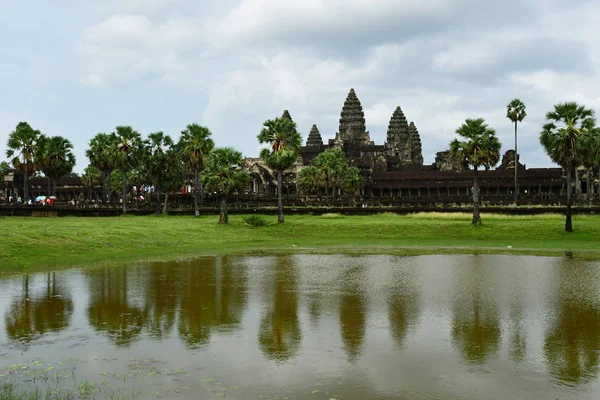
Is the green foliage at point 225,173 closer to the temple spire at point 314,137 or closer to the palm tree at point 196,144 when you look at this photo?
the palm tree at point 196,144

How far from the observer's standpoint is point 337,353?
42.4 feet

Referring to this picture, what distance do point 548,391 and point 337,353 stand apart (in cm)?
411

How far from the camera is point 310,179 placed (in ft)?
344

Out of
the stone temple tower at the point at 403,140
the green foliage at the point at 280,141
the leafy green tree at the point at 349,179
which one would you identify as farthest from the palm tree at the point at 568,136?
the stone temple tower at the point at 403,140

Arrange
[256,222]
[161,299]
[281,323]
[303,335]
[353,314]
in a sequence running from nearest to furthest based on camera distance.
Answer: [303,335], [281,323], [353,314], [161,299], [256,222]

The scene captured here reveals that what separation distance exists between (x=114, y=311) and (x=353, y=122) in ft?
473

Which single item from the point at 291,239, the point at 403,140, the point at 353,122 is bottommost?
the point at 291,239

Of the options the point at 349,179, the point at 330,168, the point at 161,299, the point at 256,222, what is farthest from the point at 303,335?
the point at 349,179

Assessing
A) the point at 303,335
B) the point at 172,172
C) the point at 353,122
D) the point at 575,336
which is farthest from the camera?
the point at 353,122

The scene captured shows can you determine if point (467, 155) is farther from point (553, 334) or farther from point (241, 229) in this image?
point (553, 334)

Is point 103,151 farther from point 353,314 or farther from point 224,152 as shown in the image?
point 353,314

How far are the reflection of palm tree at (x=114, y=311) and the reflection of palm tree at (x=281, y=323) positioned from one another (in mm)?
2959

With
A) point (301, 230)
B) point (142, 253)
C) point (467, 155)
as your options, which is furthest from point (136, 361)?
point (467, 155)

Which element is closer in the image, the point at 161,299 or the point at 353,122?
the point at 161,299
